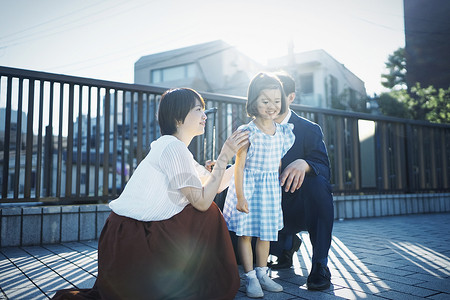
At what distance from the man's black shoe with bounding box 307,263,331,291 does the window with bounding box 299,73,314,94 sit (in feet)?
64.2

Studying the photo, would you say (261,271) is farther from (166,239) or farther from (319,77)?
(319,77)

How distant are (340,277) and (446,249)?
1414mm

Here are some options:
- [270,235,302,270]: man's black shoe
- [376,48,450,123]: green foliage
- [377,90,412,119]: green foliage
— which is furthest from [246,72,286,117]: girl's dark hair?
[377,90,412,119]: green foliage

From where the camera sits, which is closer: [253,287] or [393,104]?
[253,287]

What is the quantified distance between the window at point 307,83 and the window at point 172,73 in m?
8.72

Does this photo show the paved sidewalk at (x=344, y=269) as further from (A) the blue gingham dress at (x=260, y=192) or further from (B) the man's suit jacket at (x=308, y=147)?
(B) the man's suit jacket at (x=308, y=147)

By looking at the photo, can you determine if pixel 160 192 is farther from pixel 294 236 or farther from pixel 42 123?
pixel 42 123

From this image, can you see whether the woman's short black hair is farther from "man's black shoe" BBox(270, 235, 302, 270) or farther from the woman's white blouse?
"man's black shoe" BBox(270, 235, 302, 270)

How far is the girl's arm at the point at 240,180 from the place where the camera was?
6.21 ft

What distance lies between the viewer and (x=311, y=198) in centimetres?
212

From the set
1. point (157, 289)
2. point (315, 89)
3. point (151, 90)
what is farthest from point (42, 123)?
point (315, 89)

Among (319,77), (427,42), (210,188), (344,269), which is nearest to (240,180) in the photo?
(210,188)

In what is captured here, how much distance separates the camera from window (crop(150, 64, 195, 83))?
2586 centimetres

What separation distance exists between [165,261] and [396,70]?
21201 mm
